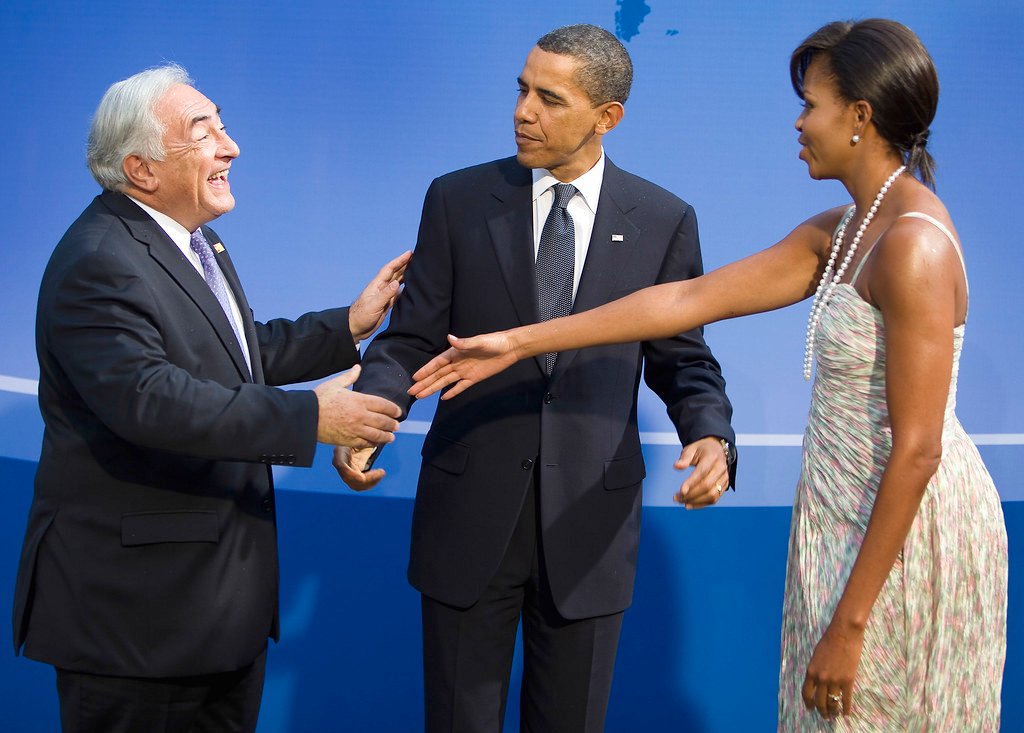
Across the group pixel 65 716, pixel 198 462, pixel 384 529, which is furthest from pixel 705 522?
pixel 65 716

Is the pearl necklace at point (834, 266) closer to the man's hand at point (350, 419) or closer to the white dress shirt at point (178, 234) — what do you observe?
the man's hand at point (350, 419)

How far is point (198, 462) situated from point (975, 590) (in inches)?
→ 52.4

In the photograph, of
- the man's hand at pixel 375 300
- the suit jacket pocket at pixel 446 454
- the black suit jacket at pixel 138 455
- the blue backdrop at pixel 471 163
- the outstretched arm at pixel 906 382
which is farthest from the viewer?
the blue backdrop at pixel 471 163

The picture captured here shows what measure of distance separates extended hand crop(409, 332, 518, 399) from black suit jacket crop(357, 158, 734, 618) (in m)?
0.13

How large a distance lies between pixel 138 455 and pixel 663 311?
0.97 meters

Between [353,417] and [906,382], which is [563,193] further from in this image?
[906,382]

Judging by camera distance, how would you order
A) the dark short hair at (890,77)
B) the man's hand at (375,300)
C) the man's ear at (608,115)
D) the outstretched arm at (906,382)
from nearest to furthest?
the outstretched arm at (906,382), the dark short hair at (890,77), the man's ear at (608,115), the man's hand at (375,300)

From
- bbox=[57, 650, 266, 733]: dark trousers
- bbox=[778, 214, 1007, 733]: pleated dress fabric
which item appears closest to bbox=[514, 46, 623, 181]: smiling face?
bbox=[778, 214, 1007, 733]: pleated dress fabric

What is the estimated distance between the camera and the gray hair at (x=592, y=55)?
90.4 inches

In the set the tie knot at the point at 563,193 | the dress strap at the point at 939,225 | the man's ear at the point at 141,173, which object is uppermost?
the tie knot at the point at 563,193

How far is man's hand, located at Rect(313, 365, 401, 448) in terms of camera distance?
2.05 metres

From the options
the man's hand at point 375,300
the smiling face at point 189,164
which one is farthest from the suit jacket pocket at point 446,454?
the smiling face at point 189,164

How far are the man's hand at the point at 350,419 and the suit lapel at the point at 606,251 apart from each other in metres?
0.36

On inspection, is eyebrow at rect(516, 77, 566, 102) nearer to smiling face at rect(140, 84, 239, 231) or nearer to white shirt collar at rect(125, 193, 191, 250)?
smiling face at rect(140, 84, 239, 231)
